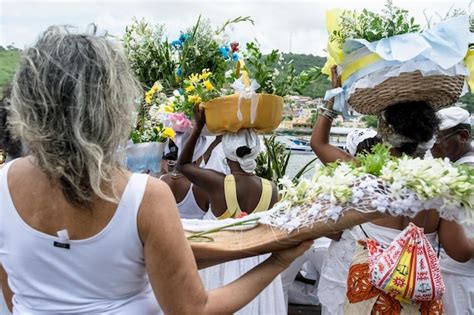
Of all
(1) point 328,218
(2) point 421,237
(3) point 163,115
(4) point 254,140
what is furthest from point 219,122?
(1) point 328,218

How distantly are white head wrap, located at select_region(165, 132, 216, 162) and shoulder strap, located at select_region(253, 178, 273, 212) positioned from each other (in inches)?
31.1

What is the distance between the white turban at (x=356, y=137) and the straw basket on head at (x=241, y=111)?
692mm

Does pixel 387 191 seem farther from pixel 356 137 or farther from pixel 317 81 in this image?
pixel 356 137

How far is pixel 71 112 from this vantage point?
4.45 feet

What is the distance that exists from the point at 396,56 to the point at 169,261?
1.55 meters

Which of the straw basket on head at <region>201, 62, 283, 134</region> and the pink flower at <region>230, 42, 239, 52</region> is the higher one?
the pink flower at <region>230, 42, 239, 52</region>

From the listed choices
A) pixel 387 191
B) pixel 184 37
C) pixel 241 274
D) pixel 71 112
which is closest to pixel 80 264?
pixel 71 112

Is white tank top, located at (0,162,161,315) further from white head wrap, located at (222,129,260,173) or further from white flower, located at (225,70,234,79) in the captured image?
white flower, located at (225,70,234,79)

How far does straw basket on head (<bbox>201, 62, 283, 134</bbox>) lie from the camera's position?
3160 millimetres

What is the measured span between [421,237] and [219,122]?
1360 millimetres

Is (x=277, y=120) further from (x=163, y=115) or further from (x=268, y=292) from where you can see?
(x=268, y=292)

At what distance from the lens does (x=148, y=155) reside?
→ 355 cm

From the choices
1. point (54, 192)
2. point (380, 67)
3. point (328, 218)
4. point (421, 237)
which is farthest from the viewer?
point (380, 67)

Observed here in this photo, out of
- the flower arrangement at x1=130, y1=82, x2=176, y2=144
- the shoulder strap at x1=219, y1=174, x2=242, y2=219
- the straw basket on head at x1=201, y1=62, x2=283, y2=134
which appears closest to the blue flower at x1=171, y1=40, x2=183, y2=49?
the flower arrangement at x1=130, y1=82, x2=176, y2=144
